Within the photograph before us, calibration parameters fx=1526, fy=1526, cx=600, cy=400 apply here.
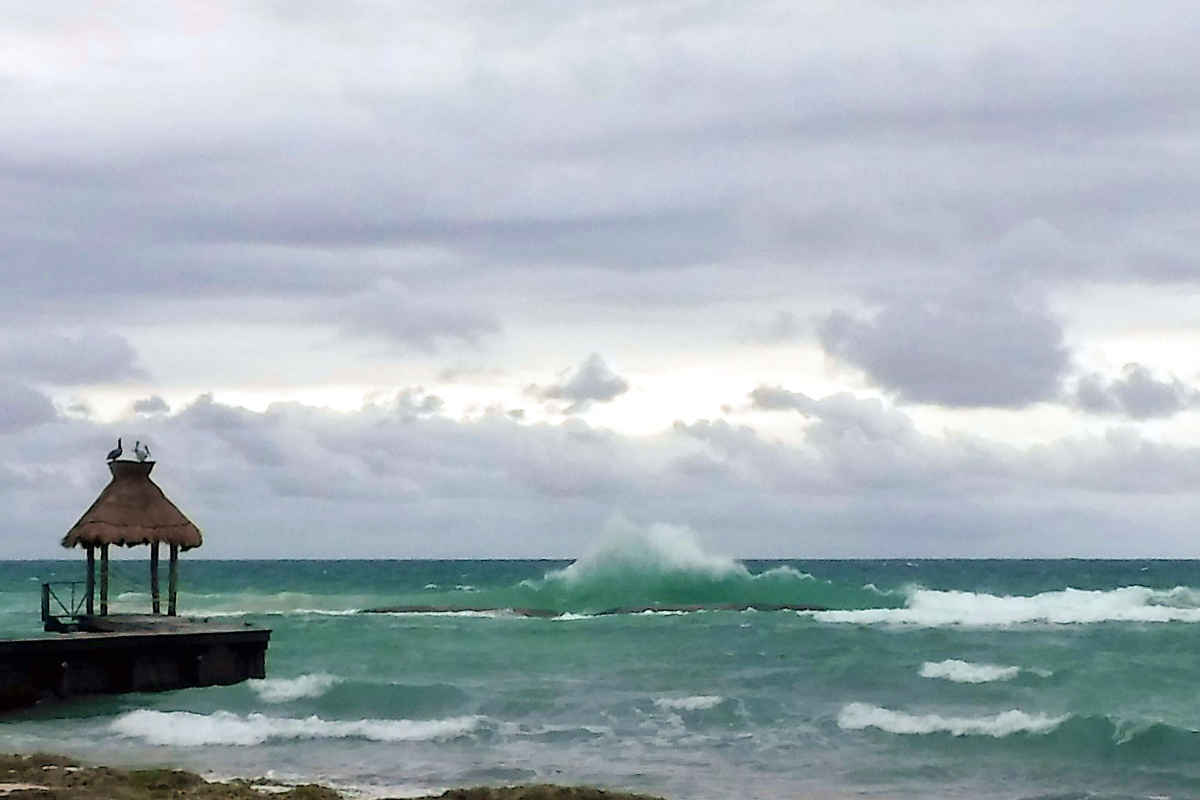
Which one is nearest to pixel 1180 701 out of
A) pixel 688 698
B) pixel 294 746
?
pixel 688 698

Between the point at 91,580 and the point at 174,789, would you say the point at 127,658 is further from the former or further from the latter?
the point at 174,789

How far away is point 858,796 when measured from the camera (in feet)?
65.5

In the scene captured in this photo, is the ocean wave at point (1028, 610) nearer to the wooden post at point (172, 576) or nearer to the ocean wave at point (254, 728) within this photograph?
the wooden post at point (172, 576)

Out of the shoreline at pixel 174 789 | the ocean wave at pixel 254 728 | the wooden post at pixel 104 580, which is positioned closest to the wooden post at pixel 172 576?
the wooden post at pixel 104 580

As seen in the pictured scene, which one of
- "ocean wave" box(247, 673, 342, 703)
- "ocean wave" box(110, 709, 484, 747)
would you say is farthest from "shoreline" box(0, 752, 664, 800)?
"ocean wave" box(247, 673, 342, 703)

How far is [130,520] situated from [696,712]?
42.1 feet

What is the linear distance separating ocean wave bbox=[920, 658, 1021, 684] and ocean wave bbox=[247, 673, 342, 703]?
12.8m

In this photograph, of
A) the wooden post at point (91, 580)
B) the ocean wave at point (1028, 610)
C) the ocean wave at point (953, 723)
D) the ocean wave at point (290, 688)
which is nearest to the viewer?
the ocean wave at point (953, 723)

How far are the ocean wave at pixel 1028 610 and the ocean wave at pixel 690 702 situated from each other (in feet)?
A: 72.1

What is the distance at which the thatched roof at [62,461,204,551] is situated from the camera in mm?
31953

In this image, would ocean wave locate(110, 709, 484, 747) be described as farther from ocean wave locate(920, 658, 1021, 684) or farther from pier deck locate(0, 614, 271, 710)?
ocean wave locate(920, 658, 1021, 684)

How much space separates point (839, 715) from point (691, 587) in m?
38.9

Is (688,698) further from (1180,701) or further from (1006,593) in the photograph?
(1006,593)

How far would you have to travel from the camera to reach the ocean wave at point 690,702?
2839 cm
